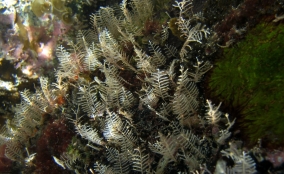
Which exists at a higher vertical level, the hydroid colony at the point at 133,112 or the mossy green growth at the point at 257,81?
the mossy green growth at the point at 257,81

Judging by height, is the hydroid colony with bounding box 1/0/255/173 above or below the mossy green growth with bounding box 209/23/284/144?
below

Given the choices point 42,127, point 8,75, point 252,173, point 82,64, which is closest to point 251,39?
point 252,173

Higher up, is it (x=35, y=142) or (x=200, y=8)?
(x=200, y=8)

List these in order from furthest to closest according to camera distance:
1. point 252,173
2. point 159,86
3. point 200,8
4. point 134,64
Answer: point 134,64, point 200,8, point 159,86, point 252,173

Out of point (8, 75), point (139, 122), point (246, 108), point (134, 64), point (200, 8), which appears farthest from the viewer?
point (8, 75)

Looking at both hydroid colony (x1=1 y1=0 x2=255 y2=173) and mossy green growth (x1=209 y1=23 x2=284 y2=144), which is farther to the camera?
hydroid colony (x1=1 y1=0 x2=255 y2=173)

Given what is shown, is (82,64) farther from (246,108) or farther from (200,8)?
(246,108)
